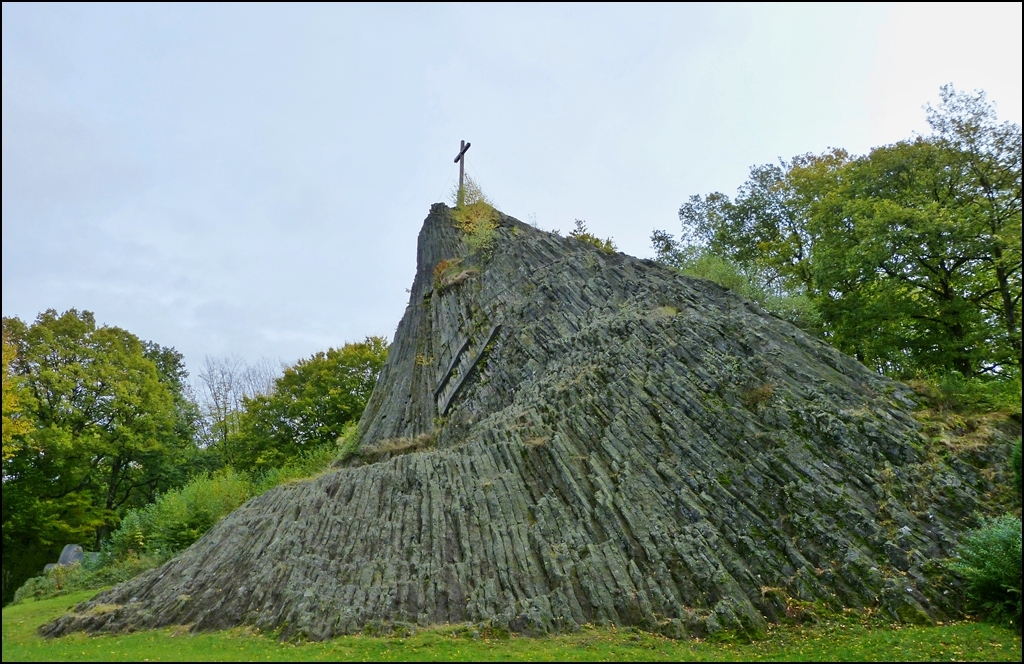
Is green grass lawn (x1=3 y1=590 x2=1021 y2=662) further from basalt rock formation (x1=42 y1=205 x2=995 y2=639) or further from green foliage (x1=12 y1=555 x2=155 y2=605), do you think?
green foliage (x1=12 y1=555 x2=155 y2=605)

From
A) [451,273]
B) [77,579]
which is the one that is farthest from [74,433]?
[451,273]

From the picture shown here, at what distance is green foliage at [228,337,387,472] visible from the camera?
127 feet

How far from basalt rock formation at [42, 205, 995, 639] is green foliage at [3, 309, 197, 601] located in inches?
647

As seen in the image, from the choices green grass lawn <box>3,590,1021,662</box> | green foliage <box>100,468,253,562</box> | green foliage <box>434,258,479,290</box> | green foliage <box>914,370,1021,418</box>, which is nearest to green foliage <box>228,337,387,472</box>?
green foliage <box>100,468,253,562</box>

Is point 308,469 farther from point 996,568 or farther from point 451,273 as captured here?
point 996,568

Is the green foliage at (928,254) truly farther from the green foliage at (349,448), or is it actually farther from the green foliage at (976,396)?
the green foliage at (349,448)

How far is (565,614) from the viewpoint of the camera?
12961 millimetres

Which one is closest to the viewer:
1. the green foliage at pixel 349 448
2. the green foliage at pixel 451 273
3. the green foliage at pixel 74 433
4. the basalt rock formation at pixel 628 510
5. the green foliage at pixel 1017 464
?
the green foliage at pixel 1017 464

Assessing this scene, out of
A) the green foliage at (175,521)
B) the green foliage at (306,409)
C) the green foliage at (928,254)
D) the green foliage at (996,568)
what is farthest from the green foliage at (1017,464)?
the green foliage at (306,409)

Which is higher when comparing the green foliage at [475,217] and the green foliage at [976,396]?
the green foliage at [475,217]

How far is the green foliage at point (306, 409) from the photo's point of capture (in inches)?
1529

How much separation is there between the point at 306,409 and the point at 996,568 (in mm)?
35969

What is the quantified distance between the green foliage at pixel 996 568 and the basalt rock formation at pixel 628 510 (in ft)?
1.83

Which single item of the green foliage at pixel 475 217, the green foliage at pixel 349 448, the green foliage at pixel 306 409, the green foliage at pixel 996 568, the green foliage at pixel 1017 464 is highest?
the green foliage at pixel 475 217
